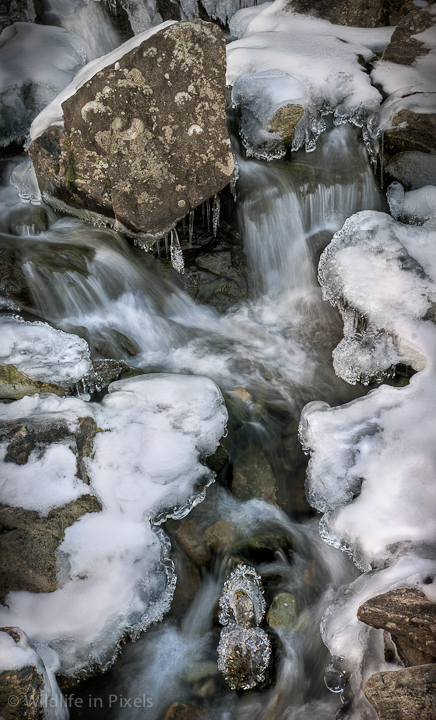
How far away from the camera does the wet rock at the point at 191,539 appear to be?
2.65 m

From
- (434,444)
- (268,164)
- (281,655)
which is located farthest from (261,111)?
(281,655)

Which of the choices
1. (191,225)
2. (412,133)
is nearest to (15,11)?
(191,225)

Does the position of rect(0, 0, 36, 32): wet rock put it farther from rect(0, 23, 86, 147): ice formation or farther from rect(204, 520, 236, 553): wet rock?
rect(204, 520, 236, 553): wet rock

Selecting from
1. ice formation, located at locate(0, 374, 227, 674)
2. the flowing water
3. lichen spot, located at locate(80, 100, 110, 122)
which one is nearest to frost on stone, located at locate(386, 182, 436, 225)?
the flowing water

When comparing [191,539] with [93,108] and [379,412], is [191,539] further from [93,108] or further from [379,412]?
[93,108]

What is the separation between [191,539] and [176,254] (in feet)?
9.15

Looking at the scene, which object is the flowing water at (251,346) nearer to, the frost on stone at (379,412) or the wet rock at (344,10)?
the frost on stone at (379,412)

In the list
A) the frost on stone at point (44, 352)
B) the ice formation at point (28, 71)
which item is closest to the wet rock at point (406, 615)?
the frost on stone at point (44, 352)

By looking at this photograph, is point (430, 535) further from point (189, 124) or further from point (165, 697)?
point (189, 124)

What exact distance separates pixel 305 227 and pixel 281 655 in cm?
382

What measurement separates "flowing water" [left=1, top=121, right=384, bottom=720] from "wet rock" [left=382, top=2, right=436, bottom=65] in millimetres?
1289

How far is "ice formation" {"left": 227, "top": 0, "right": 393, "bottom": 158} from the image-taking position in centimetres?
469

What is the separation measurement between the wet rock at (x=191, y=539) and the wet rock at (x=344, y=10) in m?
6.96

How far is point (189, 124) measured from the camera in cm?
385
